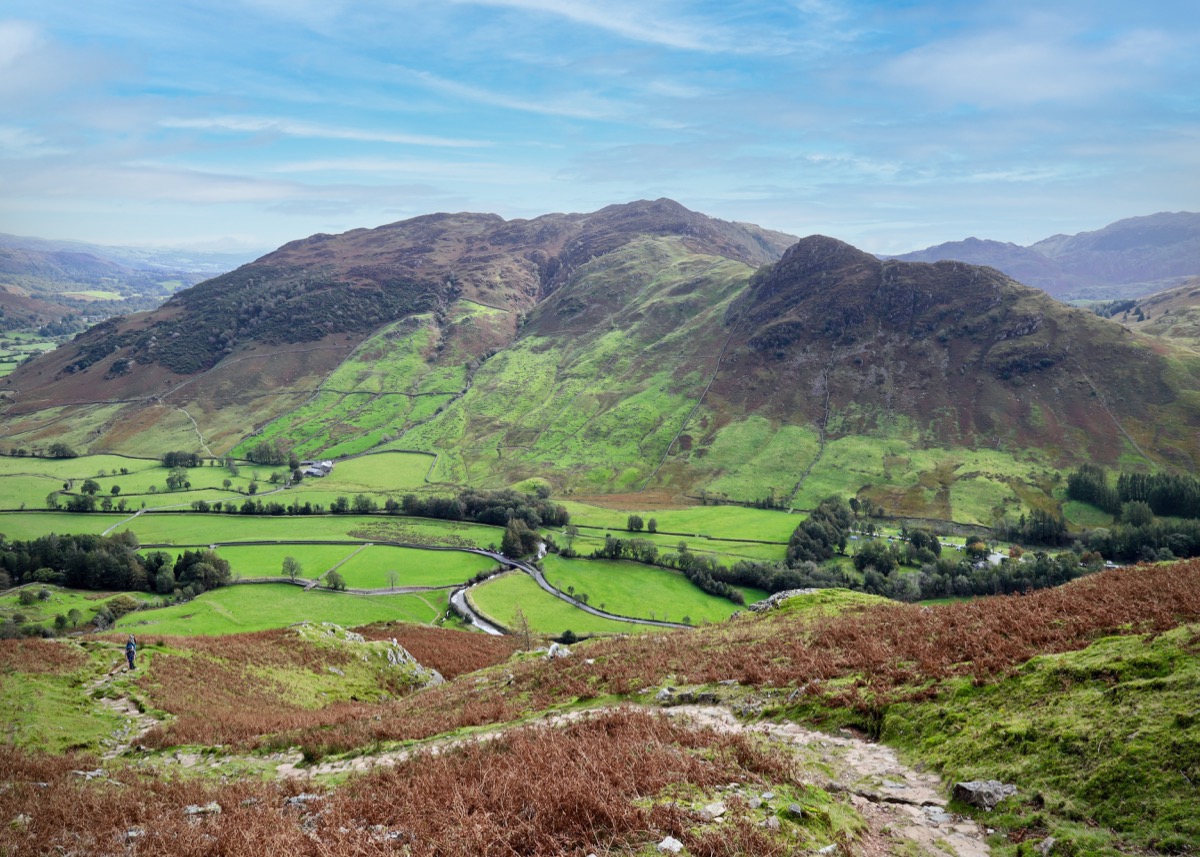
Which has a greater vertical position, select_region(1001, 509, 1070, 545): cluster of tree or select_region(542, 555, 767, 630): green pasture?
select_region(1001, 509, 1070, 545): cluster of tree

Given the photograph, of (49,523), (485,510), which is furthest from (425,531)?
(49,523)

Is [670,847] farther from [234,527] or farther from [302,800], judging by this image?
[234,527]

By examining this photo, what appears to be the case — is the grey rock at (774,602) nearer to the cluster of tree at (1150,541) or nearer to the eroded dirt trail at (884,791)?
the eroded dirt trail at (884,791)

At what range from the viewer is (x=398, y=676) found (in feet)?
145

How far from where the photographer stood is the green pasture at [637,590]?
320ft

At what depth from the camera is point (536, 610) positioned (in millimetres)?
92500

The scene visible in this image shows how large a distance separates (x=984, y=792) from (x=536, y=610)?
85683 mm

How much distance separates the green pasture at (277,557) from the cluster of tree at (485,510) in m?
29.0

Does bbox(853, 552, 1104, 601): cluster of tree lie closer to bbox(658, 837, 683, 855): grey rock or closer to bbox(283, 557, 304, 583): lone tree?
bbox(283, 557, 304, 583): lone tree

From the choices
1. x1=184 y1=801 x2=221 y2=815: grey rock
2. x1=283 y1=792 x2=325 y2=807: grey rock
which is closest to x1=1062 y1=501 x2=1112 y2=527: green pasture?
x1=283 y1=792 x2=325 y2=807: grey rock

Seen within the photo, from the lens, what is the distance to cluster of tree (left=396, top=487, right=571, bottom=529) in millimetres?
139375

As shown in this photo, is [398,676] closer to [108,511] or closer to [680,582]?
[680,582]

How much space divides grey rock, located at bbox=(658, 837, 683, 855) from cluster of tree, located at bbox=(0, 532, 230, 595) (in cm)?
9372

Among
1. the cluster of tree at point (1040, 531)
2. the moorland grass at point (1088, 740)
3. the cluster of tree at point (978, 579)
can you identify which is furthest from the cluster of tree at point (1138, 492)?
the moorland grass at point (1088, 740)
